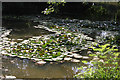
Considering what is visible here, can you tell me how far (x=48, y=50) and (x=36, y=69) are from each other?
1.19 meters

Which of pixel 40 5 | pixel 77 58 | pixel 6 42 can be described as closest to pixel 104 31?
pixel 77 58

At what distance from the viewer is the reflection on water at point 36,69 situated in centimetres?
397

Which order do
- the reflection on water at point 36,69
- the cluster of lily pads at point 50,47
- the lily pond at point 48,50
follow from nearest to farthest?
1. the reflection on water at point 36,69
2. the lily pond at point 48,50
3. the cluster of lily pads at point 50,47

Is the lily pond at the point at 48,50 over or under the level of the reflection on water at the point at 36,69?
over

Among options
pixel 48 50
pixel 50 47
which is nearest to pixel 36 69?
pixel 48 50

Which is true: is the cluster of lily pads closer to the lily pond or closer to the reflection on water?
the lily pond

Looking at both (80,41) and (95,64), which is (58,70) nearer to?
(95,64)

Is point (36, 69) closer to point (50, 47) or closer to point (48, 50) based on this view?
point (48, 50)

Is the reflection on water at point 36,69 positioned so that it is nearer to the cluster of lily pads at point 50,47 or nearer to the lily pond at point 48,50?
the lily pond at point 48,50

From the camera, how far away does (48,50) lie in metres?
5.35

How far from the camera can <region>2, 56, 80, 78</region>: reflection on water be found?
3.97 m

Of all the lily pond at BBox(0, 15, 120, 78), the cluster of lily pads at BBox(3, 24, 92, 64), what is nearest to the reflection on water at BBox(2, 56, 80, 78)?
the lily pond at BBox(0, 15, 120, 78)

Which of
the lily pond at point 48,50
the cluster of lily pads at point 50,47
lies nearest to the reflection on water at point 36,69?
the lily pond at point 48,50

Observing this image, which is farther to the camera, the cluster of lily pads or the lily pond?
the cluster of lily pads
